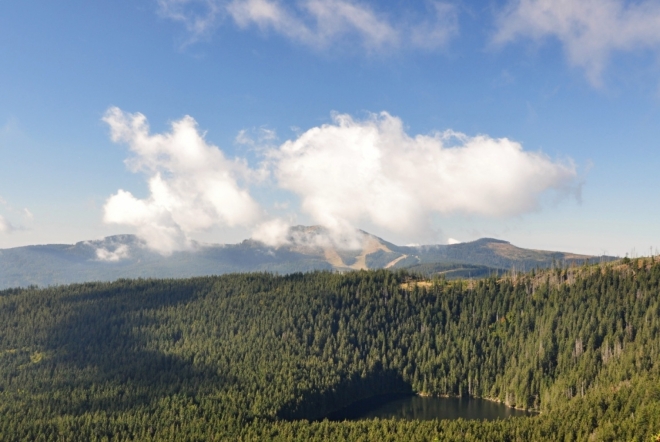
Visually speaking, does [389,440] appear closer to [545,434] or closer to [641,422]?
[545,434]

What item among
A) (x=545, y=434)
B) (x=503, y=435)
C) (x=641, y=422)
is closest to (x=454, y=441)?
(x=503, y=435)

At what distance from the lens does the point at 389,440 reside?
7810 inches

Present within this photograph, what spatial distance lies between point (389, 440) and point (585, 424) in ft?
245

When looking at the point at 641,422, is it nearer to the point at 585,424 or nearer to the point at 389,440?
the point at 585,424

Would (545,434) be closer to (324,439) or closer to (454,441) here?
(454,441)

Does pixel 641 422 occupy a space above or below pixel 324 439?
above

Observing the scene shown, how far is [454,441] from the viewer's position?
19212cm

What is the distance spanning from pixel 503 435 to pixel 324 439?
221 feet

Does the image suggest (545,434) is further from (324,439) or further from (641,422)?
(324,439)

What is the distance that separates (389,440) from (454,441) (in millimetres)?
23942

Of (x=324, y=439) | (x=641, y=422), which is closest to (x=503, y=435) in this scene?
(x=641, y=422)

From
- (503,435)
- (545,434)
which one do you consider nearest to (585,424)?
(545,434)

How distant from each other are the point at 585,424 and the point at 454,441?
2044 inches

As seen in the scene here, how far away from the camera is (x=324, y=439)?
19862 cm
